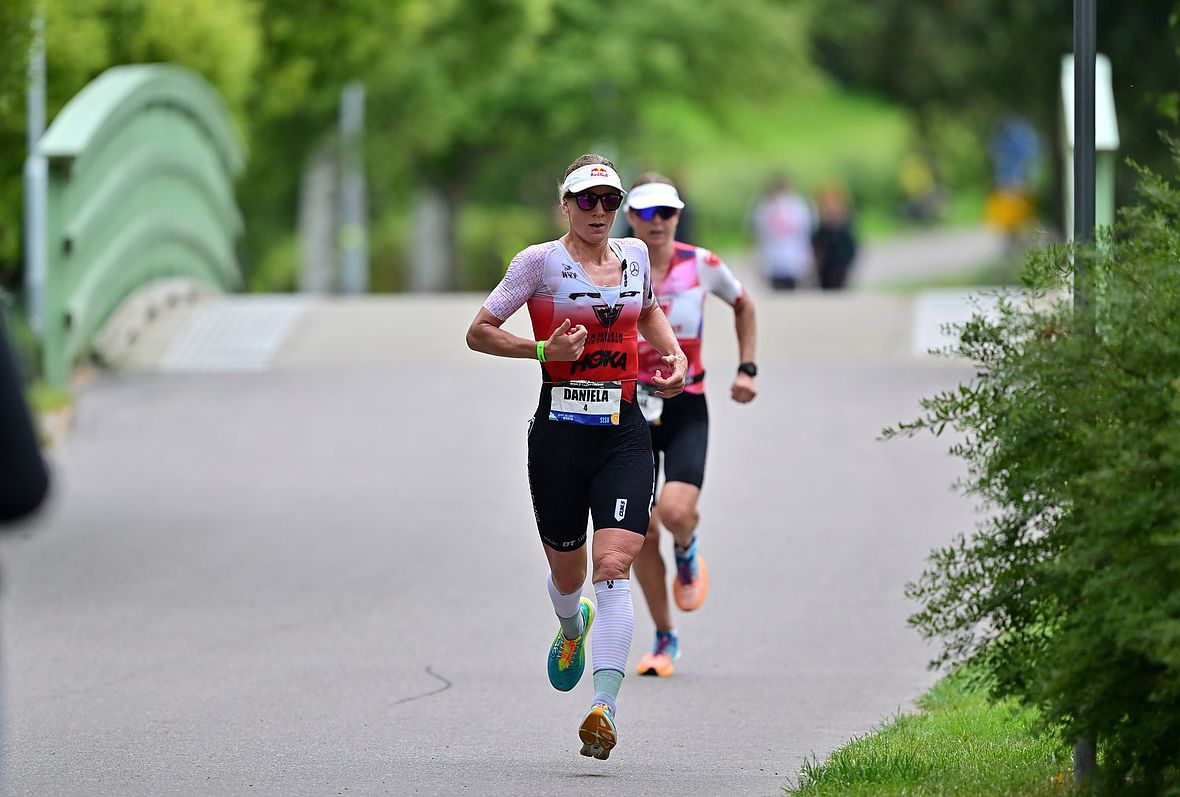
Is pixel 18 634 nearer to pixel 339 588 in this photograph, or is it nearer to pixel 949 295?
pixel 339 588

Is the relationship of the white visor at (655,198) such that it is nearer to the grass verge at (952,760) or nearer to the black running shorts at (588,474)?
the black running shorts at (588,474)

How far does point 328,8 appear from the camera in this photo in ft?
82.1

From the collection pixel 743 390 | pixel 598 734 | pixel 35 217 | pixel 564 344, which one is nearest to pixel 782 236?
pixel 35 217

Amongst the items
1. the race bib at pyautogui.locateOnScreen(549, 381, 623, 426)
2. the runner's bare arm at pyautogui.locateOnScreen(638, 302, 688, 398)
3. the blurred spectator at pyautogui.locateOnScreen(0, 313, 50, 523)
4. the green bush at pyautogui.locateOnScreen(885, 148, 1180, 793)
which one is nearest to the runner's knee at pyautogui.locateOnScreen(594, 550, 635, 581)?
the race bib at pyautogui.locateOnScreen(549, 381, 623, 426)

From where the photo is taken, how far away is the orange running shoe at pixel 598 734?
7.03 m

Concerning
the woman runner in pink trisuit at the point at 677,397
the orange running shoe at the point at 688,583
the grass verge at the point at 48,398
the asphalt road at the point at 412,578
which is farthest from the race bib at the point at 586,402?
the grass verge at the point at 48,398

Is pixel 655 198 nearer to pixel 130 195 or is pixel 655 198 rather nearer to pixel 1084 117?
pixel 1084 117

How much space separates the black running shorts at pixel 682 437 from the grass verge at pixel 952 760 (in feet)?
5.41

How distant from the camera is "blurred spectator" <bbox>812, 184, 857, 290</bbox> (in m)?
28.2

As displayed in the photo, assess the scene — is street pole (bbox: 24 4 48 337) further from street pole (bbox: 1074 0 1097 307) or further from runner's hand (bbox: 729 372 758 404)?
street pole (bbox: 1074 0 1097 307)

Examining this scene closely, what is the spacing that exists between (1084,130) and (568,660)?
2.69 meters

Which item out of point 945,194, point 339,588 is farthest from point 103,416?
point 945,194

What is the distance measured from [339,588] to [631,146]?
29.6 meters

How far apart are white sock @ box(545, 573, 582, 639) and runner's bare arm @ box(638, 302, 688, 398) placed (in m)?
0.76
